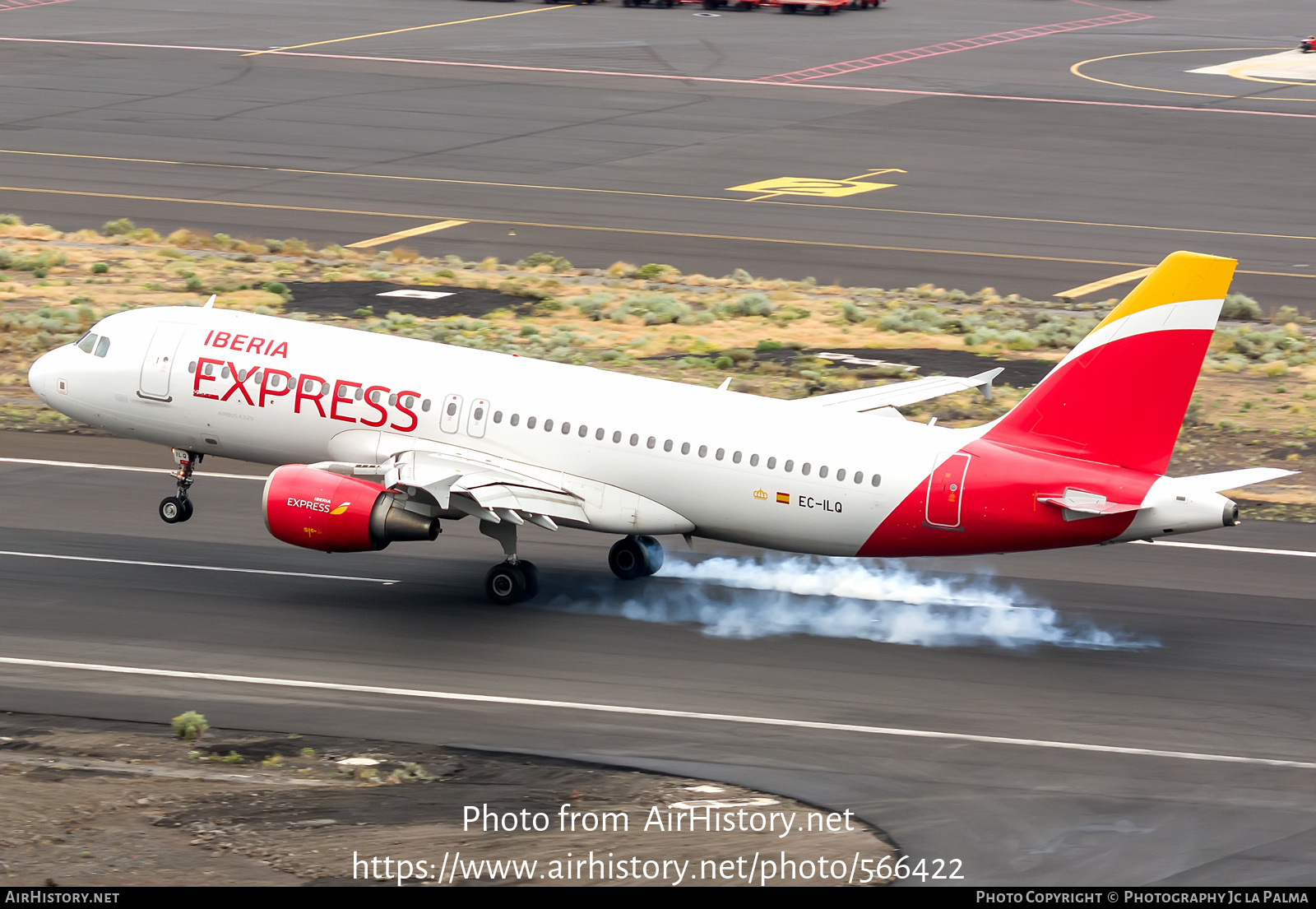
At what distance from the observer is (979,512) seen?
90.3 feet

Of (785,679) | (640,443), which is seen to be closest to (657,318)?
(640,443)

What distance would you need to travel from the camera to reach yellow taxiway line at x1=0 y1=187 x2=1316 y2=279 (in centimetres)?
5866

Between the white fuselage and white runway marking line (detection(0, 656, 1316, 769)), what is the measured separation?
4.39 m

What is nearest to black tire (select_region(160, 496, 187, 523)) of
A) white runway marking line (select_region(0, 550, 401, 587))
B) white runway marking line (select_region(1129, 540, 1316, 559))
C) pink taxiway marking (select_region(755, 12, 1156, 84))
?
white runway marking line (select_region(0, 550, 401, 587))

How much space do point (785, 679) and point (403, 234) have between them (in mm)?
36686

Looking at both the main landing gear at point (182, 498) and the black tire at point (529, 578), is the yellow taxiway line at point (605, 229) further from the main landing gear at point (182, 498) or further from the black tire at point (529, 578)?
the black tire at point (529, 578)

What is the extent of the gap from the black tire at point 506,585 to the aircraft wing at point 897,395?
20.0 ft

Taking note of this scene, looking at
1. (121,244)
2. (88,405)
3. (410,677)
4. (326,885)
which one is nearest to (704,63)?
(121,244)

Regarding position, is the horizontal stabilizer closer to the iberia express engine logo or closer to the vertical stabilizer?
the vertical stabilizer

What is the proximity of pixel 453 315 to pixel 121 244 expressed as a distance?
14.7 m

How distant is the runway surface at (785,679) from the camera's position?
22.3 m

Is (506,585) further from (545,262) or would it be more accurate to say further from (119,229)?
(119,229)

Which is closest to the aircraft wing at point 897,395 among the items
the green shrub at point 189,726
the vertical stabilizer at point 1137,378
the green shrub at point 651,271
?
the vertical stabilizer at point 1137,378

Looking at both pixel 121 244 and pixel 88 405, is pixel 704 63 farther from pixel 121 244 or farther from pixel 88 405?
pixel 88 405
